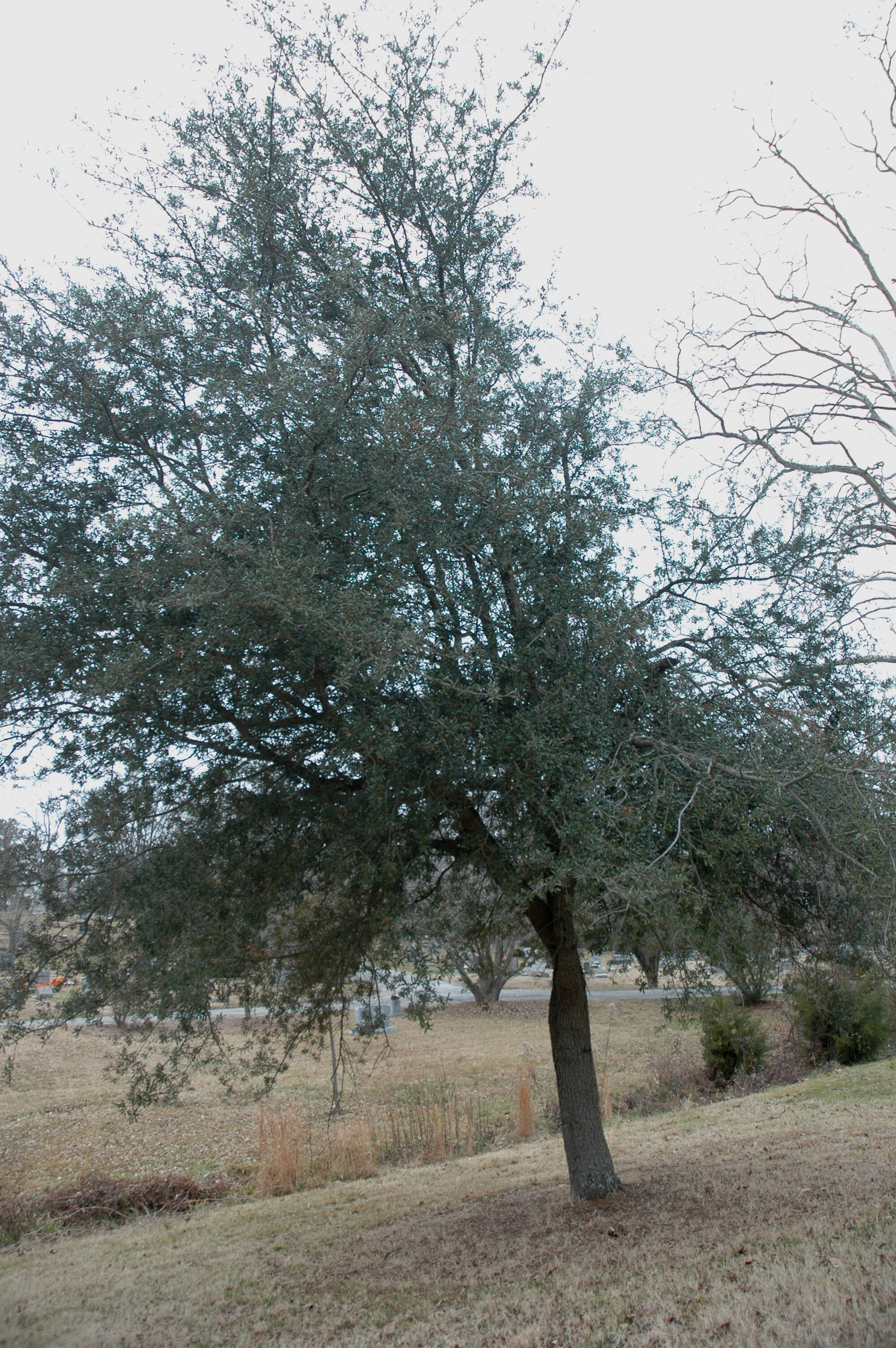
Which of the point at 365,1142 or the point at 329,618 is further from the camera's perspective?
the point at 365,1142

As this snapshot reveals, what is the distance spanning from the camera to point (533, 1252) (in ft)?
22.7

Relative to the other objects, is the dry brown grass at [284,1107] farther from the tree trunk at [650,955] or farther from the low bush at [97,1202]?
the tree trunk at [650,955]

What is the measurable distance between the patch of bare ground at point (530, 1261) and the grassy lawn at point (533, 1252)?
23mm

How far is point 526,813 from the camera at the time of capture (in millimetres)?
6191

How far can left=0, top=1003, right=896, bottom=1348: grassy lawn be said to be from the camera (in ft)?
16.9

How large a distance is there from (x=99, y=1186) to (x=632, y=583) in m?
11.6

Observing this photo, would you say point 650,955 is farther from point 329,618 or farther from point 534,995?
point 534,995

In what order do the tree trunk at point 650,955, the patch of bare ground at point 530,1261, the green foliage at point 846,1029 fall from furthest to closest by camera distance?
the green foliage at point 846,1029
the tree trunk at point 650,955
the patch of bare ground at point 530,1261

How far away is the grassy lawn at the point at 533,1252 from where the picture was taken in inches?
203

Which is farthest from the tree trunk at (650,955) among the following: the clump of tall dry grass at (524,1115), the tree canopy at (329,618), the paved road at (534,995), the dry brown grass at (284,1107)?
the paved road at (534,995)

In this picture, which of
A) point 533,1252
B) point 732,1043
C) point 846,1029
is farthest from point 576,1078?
point 846,1029

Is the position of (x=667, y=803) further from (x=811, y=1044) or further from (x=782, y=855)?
(x=811, y=1044)

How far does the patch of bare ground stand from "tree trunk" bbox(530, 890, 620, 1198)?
21cm

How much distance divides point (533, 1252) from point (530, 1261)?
222mm
